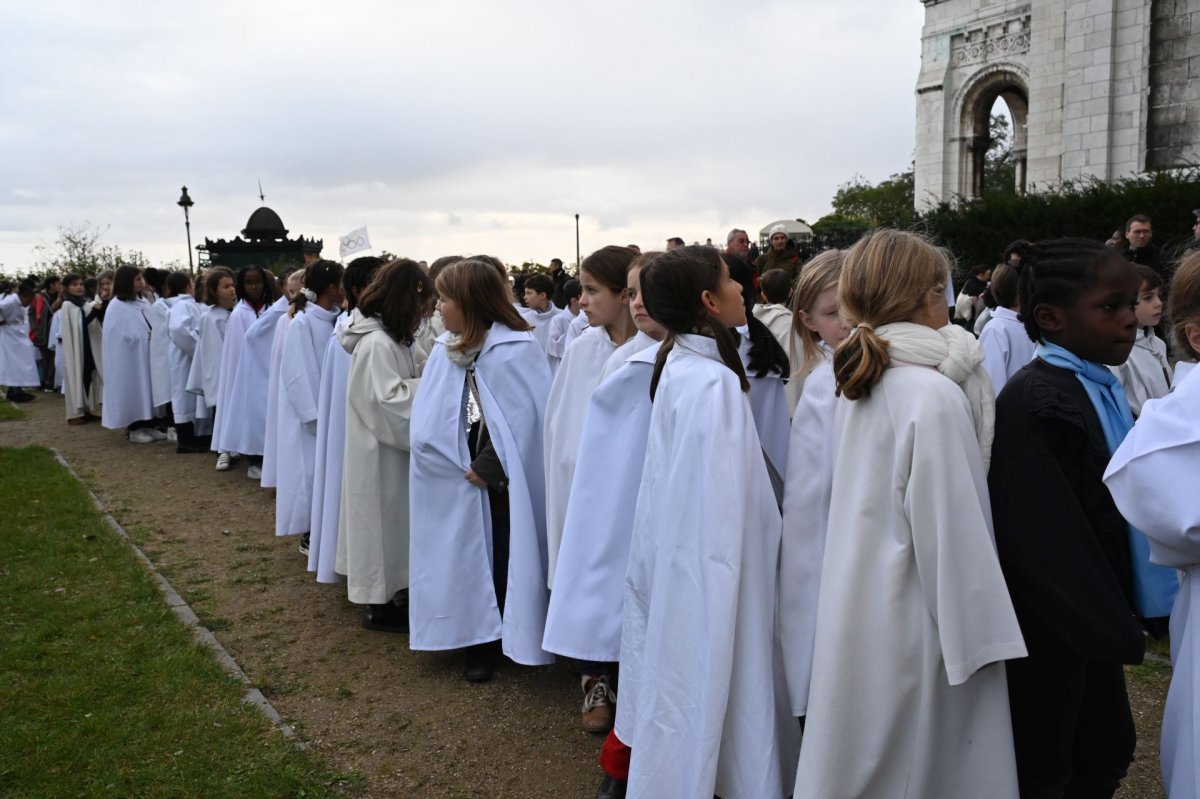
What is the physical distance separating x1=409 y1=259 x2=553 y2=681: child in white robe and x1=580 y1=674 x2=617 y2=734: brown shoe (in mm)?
660

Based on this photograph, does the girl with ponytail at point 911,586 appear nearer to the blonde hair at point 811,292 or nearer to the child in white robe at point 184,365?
the blonde hair at point 811,292

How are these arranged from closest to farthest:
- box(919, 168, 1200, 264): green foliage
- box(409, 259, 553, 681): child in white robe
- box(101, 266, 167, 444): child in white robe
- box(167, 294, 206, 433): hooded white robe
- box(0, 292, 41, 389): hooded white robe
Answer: box(409, 259, 553, 681): child in white robe → box(167, 294, 206, 433): hooded white robe → box(101, 266, 167, 444): child in white robe → box(919, 168, 1200, 264): green foliage → box(0, 292, 41, 389): hooded white robe

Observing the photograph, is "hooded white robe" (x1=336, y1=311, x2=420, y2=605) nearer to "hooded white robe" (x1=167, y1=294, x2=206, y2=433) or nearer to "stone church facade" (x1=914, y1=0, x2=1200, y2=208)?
"hooded white robe" (x1=167, y1=294, x2=206, y2=433)

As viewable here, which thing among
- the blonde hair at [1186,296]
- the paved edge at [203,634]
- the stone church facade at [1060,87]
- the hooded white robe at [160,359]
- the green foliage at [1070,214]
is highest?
the stone church facade at [1060,87]

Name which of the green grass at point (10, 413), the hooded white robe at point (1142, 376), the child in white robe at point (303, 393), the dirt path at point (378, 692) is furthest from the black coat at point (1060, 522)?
the green grass at point (10, 413)

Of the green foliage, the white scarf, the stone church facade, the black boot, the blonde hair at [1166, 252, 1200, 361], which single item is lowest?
the black boot

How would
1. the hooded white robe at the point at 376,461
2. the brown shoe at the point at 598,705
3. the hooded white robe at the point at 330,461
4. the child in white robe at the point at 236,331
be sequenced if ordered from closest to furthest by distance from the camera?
the brown shoe at the point at 598,705, the hooded white robe at the point at 376,461, the hooded white robe at the point at 330,461, the child in white robe at the point at 236,331

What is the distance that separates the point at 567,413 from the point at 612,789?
162 cm

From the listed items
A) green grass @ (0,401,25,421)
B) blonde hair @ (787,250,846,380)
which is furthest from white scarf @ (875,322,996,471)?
green grass @ (0,401,25,421)

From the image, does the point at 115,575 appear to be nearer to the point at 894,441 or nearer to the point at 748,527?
the point at 748,527

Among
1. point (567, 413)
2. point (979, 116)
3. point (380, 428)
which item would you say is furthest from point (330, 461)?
point (979, 116)

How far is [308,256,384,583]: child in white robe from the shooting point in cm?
584

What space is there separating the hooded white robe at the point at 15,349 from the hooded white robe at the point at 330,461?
45.6ft

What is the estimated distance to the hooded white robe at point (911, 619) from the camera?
2.59 meters
